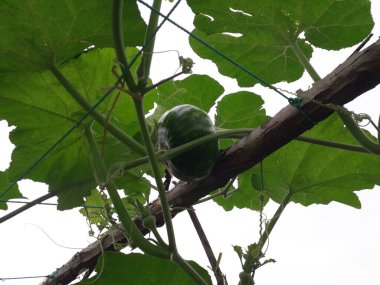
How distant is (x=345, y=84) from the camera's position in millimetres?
920

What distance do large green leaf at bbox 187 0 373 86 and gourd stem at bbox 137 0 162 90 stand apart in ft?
0.70

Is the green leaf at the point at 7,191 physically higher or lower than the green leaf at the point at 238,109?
higher

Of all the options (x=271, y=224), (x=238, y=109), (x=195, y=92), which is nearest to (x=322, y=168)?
(x=271, y=224)

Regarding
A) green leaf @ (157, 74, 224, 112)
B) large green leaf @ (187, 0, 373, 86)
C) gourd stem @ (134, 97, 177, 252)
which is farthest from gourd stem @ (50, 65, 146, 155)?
green leaf @ (157, 74, 224, 112)

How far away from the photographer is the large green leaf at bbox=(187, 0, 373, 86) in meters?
1.16

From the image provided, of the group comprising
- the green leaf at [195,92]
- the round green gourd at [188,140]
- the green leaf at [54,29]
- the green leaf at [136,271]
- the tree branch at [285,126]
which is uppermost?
the green leaf at [195,92]

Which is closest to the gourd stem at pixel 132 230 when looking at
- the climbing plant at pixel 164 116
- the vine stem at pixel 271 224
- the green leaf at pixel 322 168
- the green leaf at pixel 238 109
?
the climbing plant at pixel 164 116

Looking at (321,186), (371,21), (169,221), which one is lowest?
(169,221)

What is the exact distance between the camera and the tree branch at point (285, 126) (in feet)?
2.95

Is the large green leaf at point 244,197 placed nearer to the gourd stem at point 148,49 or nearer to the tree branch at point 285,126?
the tree branch at point 285,126

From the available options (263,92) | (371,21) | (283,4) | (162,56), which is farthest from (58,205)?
(371,21)

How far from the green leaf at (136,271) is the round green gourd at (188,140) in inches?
7.8

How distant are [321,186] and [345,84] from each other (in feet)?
1.71

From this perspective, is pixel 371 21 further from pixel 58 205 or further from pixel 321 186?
pixel 58 205
